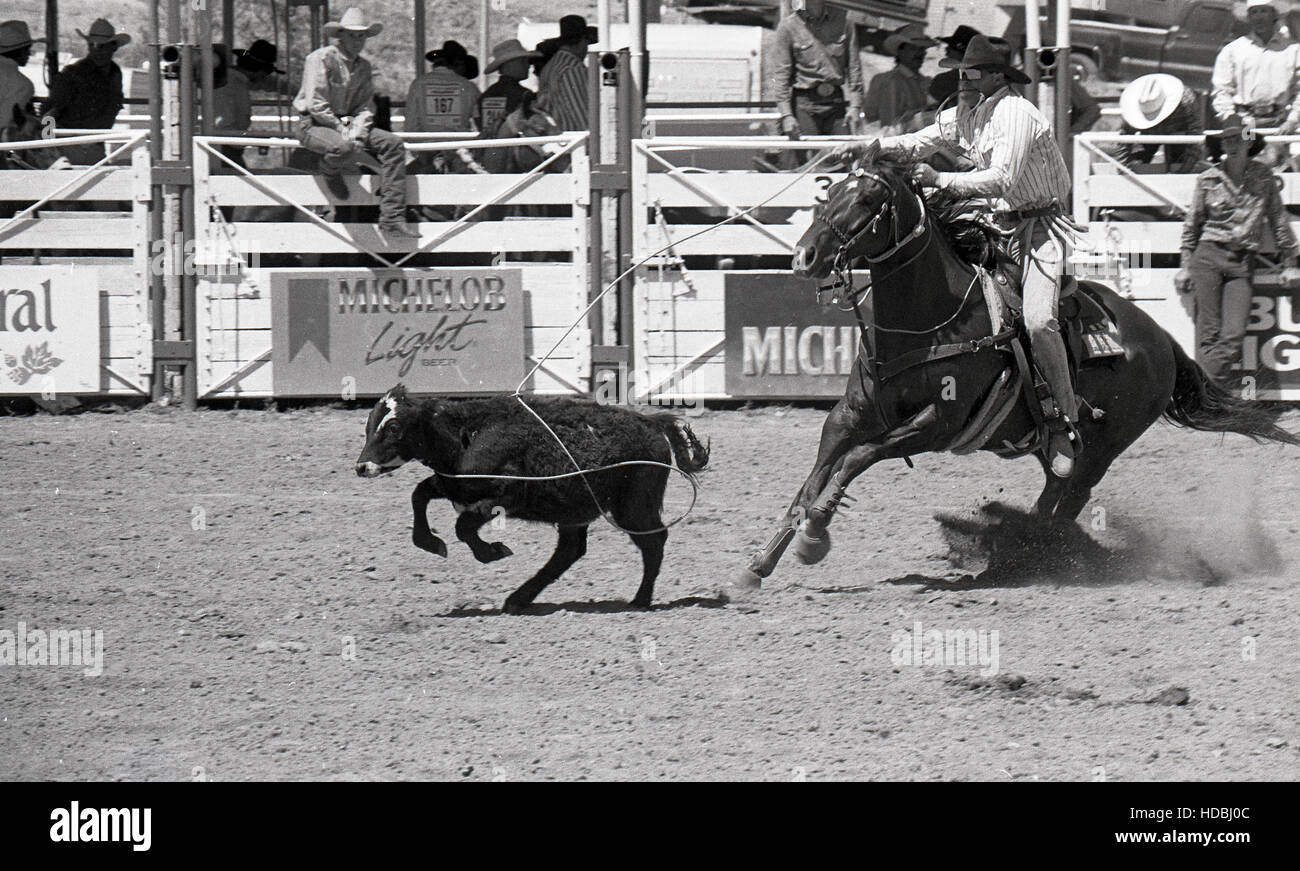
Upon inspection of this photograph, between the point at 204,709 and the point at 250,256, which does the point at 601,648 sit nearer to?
the point at 204,709

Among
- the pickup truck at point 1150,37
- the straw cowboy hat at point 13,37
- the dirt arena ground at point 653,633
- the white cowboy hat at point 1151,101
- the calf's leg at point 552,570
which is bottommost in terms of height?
the dirt arena ground at point 653,633

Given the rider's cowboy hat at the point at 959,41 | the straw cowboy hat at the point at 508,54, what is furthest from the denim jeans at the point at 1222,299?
the straw cowboy hat at the point at 508,54

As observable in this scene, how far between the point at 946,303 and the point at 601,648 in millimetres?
2335

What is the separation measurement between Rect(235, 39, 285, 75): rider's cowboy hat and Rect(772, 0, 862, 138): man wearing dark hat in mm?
4318

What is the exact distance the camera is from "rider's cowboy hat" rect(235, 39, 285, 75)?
45.4 ft

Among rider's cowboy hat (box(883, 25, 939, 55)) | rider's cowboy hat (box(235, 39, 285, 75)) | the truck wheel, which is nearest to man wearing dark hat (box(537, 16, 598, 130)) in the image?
rider's cowboy hat (box(883, 25, 939, 55))

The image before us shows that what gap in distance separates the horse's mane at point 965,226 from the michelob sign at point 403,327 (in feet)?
14.7

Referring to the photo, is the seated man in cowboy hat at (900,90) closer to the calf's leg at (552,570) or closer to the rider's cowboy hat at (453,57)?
the rider's cowboy hat at (453,57)

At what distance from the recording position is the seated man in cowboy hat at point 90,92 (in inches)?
513

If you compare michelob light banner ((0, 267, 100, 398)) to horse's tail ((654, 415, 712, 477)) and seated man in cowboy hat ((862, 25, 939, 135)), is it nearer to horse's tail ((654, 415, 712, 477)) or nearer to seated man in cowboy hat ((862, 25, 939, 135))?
seated man in cowboy hat ((862, 25, 939, 135))

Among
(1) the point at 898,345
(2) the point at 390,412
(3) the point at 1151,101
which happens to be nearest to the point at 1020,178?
(1) the point at 898,345

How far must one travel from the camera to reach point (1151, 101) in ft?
39.1

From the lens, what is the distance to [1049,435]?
8.03 metres

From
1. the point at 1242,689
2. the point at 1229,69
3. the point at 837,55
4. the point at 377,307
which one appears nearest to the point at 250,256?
the point at 377,307
